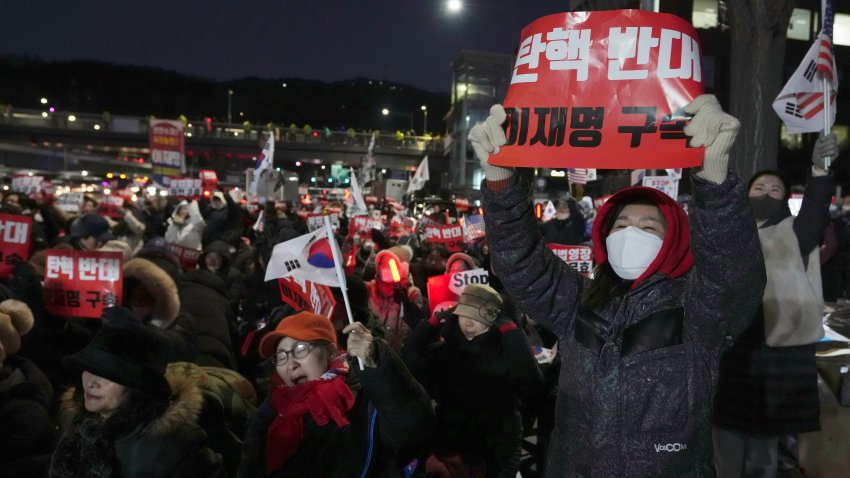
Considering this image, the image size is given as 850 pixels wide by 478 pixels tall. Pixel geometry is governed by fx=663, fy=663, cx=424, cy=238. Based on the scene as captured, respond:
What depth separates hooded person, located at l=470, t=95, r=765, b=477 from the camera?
1.97 meters

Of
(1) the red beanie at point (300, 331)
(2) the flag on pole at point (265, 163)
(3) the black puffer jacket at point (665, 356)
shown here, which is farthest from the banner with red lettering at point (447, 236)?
(3) the black puffer jacket at point (665, 356)

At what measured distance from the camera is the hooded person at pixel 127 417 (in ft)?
8.77

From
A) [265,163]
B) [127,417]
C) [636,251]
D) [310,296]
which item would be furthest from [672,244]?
[265,163]

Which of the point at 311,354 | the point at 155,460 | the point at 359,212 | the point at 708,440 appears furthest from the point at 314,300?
the point at 359,212

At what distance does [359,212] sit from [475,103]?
5765 cm

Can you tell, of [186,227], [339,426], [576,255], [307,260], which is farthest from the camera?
[186,227]

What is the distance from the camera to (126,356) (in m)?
2.76

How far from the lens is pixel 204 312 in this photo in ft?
18.2

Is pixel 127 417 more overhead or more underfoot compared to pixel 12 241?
more underfoot

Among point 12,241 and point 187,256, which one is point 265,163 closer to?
point 187,256

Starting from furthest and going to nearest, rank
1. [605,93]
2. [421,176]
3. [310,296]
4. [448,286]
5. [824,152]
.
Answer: [421,176], [448,286], [310,296], [824,152], [605,93]

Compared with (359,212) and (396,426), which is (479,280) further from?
(359,212)

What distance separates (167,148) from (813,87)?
15.3m

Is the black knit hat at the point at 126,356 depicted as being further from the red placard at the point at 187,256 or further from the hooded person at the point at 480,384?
the red placard at the point at 187,256
